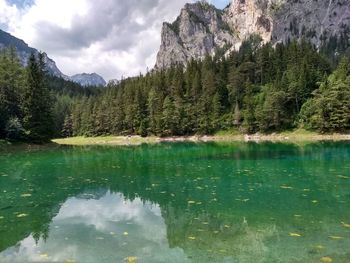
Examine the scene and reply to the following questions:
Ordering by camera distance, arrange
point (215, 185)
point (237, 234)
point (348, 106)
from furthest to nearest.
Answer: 1. point (348, 106)
2. point (215, 185)
3. point (237, 234)

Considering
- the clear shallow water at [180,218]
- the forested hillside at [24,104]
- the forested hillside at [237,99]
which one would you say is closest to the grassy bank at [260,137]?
the forested hillside at [237,99]

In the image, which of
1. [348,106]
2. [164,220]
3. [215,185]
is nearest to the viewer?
[164,220]

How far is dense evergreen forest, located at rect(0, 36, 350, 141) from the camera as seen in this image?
77125mm

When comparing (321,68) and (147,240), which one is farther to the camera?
(321,68)

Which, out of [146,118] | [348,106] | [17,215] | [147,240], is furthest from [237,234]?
[146,118]

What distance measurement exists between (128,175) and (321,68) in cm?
10321

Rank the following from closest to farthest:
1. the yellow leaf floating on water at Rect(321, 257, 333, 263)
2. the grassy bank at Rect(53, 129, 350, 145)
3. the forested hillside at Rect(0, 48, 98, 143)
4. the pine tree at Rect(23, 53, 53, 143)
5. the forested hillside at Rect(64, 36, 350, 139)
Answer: the yellow leaf floating on water at Rect(321, 257, 333, 263) → the forested hillside at Rect(0, 48, 98, 143) → the pine tree at Rect(23, 53, 53, 143) → the grassy bank at Rect(53, 129, 350, 145) → the forested hillside at Rect(64, 36, 350, 139)

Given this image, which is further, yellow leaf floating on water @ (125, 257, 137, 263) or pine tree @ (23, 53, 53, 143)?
pine tree @ (23, 53, 53, 143)

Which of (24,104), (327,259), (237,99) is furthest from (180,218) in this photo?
(237,99)

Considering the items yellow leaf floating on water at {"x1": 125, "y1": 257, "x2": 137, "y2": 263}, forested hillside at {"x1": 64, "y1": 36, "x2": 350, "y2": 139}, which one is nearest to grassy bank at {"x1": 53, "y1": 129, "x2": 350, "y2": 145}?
forested hillside at {"x1": 64, "y1": 36, "x2": 350, "y2": 139}

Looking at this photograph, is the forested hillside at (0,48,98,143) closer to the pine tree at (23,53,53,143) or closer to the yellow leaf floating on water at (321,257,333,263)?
the pine tree at (23,53,53,143)

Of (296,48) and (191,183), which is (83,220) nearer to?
(191,183)

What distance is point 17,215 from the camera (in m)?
17.8

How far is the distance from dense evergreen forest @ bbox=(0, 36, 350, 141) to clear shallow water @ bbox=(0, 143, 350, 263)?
165ft
